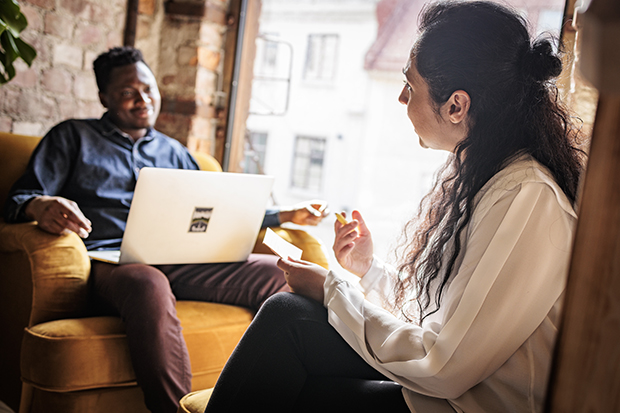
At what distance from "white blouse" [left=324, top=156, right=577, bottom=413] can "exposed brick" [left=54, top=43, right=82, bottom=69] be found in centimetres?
204

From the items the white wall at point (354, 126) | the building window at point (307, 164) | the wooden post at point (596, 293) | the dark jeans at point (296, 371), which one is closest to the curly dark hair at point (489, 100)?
the dark jeans at point (296, 371)

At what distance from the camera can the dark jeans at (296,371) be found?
0.90 metres

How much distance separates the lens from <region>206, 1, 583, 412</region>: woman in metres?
0.77

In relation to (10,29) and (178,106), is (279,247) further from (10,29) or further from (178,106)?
(178,106)

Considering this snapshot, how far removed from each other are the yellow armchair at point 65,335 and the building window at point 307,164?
4.17 meters

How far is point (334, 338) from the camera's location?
956mm

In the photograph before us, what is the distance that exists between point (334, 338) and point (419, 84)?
20.4 inches

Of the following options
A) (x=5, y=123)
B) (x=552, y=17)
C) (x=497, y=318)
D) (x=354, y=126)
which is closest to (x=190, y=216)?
(x=497, y=318)

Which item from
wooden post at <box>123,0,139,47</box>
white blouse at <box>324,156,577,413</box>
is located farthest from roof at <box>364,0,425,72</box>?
white blouse at <box>324,156,577,413</box>

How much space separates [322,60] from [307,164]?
3.92 feet

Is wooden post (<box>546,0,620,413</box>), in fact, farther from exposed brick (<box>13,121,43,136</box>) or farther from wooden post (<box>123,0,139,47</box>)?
wooden post (<box>123,0,139,47</box>)

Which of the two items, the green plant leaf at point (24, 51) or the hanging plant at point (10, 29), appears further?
the green plant leaf at point (24, 51)

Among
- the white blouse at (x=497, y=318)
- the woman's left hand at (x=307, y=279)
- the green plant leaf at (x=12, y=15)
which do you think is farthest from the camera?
the green plant leaf at (x=12, y=15)

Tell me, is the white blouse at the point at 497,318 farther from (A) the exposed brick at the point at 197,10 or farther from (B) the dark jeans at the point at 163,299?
(A) the exposed brick at the point at 197,10
